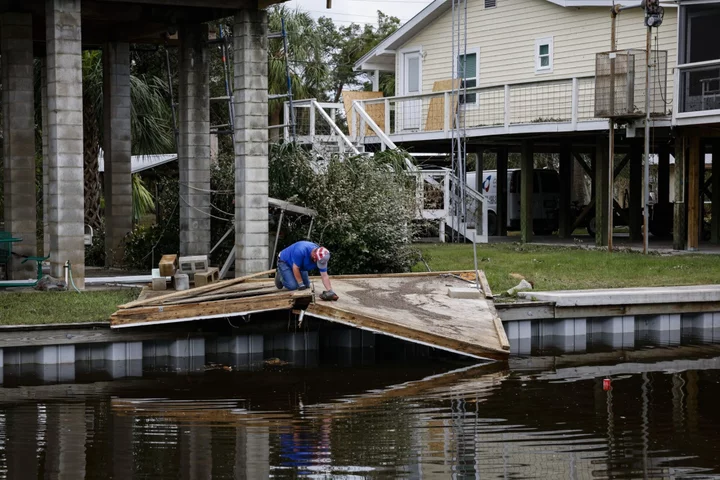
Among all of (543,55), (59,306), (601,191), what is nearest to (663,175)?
(543,55)

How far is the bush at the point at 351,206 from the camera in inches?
813

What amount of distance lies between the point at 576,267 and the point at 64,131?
1037 cm

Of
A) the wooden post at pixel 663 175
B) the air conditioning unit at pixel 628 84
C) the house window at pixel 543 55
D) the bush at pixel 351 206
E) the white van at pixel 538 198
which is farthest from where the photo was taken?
the white van at pixel 538 198

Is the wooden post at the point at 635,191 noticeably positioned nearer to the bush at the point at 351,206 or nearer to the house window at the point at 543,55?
the house window at the point at 543,55

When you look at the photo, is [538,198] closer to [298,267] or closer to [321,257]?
[298,267]

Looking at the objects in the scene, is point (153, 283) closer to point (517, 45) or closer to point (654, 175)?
point (517, 45)

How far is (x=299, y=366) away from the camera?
16453 millimetres

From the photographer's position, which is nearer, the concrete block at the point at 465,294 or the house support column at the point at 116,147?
the concrete block at the point at 465,294

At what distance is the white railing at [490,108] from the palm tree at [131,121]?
17.3 feet

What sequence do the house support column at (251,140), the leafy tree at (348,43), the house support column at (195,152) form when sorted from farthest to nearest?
the leafy tree at (348,43), the house support column at (195,152), the house support column at (251,140)

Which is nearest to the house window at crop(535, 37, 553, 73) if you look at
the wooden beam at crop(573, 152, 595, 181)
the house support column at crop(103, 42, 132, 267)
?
the wooden beam at crop(573, 152, 595, 181)

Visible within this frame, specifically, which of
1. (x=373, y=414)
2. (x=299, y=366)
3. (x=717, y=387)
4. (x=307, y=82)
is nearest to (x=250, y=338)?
(x=299, y=366)

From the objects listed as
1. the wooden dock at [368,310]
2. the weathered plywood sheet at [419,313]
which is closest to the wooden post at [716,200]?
the weathered plywood sheet at [419,313]

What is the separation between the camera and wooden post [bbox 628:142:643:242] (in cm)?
2986
